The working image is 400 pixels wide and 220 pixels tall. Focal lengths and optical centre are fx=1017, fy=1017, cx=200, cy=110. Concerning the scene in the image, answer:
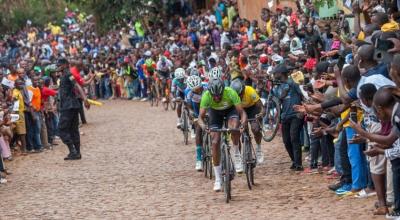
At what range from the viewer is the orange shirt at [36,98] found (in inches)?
924

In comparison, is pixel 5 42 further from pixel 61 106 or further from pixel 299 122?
pixel 299 122

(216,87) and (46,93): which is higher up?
(216,87)

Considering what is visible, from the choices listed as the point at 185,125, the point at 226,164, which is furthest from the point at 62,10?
the point at 226,164

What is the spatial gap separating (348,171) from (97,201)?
388cm

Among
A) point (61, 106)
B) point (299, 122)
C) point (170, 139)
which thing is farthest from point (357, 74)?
point (170, 139)

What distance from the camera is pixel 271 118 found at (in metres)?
20.9

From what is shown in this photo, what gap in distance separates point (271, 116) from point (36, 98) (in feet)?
19.4

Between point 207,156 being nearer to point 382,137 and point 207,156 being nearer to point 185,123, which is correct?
point 185,123

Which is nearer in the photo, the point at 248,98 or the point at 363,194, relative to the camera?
the point at 363,194

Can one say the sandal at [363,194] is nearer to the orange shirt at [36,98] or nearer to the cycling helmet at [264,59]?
the cycling helmet at [264,59]

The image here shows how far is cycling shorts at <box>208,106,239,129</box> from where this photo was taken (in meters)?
15.6

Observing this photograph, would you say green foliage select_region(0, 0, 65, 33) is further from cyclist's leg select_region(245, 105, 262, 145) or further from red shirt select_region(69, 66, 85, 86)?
cyclist's leg select_region(245, 105, 262, 145)

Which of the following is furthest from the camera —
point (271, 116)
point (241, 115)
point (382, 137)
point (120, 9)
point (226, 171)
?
point (120, 9)

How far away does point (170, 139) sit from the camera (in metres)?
24.1
